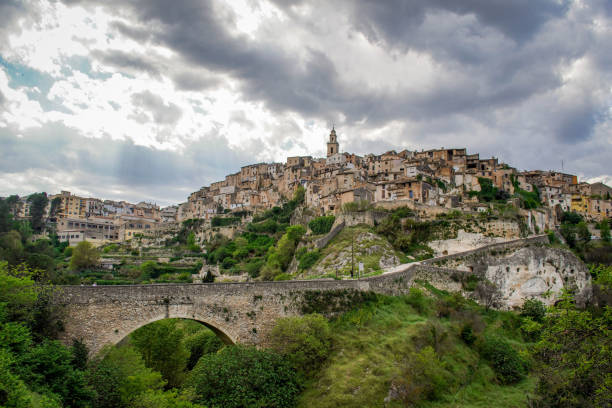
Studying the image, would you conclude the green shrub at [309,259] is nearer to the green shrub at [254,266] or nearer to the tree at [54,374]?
the green shrub at [254,266]

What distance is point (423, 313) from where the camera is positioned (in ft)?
97.5

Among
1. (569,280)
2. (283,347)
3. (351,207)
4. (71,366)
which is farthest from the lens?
(351,207)

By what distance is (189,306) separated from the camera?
2116cm

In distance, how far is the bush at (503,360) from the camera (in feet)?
89.0

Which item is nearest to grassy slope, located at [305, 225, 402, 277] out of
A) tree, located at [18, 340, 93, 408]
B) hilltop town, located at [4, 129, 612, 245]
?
hilltop town, located at [4, 129, 612, 245]

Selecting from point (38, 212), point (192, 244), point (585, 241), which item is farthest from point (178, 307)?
point (38, 212)

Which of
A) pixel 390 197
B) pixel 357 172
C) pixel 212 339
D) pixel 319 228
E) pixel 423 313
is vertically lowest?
pixel 212 339

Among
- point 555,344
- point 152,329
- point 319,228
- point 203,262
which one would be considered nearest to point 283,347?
point 152,329

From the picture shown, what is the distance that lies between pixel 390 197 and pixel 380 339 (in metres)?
38.1

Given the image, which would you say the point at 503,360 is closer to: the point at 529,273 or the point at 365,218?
the point at 529,273

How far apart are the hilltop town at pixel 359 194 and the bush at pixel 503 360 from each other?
2326cm

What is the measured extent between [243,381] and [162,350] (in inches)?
338

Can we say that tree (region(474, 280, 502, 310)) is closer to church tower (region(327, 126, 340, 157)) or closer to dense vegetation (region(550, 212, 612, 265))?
dense vegetation (region(550, 212, 612, 265))

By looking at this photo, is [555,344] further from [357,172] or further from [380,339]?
[357,172]
